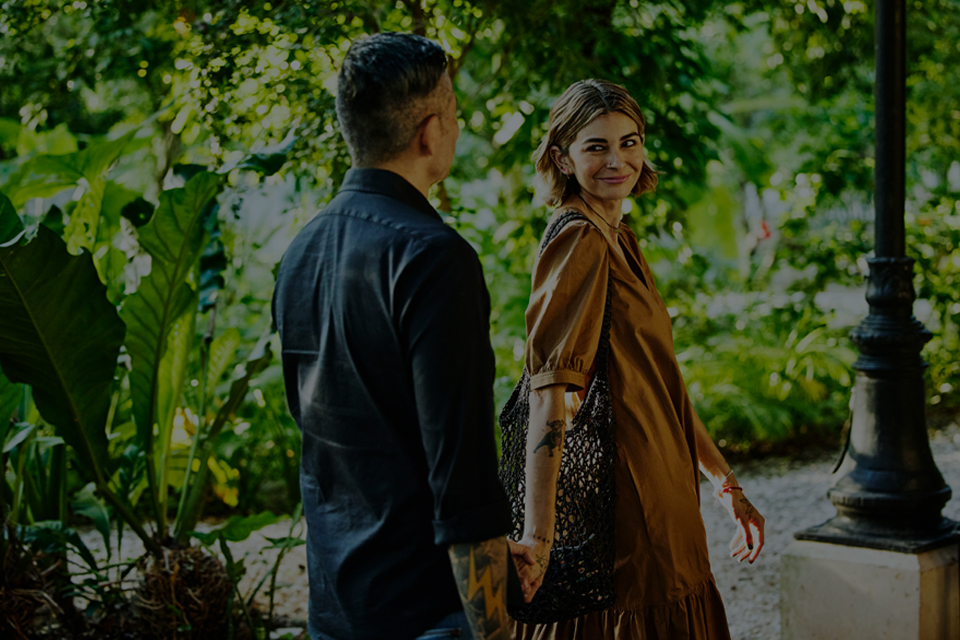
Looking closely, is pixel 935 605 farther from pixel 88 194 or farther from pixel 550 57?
pixel 88 194

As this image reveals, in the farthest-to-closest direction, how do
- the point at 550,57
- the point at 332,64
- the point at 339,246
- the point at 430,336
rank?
the point at 550,57 → the point at 332,64 → the point at 339,246 → the point at 430,336

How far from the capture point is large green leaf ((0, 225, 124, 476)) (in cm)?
282

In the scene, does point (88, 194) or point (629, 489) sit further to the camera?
point (88, 194)

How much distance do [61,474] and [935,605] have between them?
3538 millimetres

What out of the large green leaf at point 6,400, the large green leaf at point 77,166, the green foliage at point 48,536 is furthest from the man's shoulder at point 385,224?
the large green leaf at point 77,166

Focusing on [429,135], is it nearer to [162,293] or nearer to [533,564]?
[533,564]

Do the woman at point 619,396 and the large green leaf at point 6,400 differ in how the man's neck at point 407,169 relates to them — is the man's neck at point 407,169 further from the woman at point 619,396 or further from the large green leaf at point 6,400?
the large green leaf at point 6,400

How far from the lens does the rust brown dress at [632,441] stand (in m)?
1.92

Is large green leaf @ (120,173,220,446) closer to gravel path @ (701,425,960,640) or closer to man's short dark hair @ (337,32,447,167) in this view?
man's short dark hair @ (337,32,447,167)

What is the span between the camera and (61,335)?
9.78 feet

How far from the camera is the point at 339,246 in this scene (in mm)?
1453

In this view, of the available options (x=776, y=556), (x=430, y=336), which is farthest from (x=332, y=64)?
(x=776, y=556)

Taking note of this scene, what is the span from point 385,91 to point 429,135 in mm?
103

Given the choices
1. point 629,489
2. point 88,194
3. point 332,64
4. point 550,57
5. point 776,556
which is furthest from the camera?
point 776,556
